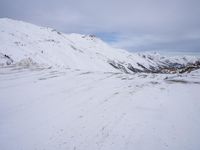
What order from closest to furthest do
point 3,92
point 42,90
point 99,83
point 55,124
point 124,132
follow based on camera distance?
1. point 124,132
2. point 55,124
3. point 3,92
4. point 42,90
5. point 99,83

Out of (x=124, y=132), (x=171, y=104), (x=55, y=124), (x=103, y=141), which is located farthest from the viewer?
(x=171, y=104)

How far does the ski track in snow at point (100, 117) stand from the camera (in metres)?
6.52

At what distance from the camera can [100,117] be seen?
8.57 meters

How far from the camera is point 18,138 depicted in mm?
6875

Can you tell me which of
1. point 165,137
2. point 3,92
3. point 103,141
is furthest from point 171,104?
point 3,92

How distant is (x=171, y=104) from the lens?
989 centimetres

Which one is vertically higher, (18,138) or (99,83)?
(99,83)

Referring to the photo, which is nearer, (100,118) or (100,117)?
(100,118)

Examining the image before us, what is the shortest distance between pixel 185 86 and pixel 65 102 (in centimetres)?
937

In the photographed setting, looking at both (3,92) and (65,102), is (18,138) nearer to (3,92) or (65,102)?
(65,102)

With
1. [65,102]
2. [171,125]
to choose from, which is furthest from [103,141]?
[65,102]

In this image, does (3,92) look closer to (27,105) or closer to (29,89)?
(29,89)

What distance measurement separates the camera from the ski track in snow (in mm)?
6519

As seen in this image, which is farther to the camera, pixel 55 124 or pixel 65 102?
pixel 65 102
